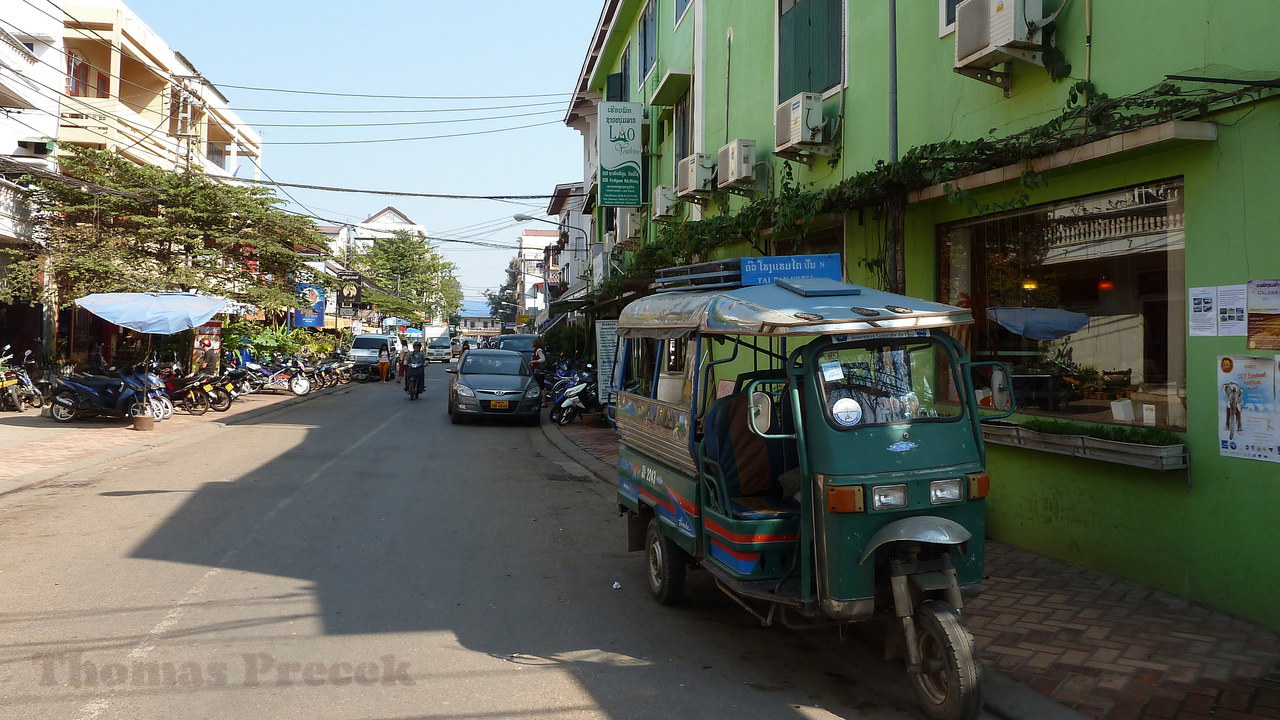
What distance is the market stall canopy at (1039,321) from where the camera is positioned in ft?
23.1

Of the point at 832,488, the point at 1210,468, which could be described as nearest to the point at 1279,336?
the point at 1210,468

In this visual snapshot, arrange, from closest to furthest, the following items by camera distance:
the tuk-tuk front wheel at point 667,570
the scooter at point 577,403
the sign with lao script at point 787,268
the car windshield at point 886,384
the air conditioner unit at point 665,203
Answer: the car windshield at point 886,384 < the tuk-tuk front wheel at point 667,570 < the sign with lao script at point 787,268 < the air conditioner unit at point 665,203 < the scooter at point 577,403

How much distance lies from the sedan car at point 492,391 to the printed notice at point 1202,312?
1358 cm

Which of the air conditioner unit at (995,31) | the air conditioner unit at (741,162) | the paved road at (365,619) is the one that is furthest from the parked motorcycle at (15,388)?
the air conditioner unit at (995,31)

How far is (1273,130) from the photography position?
5.12 meters

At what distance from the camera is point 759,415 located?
4.34m

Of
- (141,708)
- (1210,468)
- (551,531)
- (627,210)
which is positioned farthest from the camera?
(627,210)

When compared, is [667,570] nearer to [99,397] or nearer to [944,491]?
[944,491]

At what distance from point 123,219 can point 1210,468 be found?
2241cm

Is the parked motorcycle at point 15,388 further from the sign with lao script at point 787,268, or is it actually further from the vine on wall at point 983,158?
the sign with lao script at point 787,268

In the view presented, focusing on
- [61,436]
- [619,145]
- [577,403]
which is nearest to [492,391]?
[577,403]

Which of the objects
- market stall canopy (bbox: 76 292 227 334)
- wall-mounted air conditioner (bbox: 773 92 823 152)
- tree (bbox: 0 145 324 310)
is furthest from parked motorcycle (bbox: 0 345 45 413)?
wall-mounted air conditioner (bbox: 773 92 823 152)

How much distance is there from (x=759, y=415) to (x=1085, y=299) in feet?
13.2

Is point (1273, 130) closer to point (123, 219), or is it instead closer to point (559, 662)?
point (559, 662)
